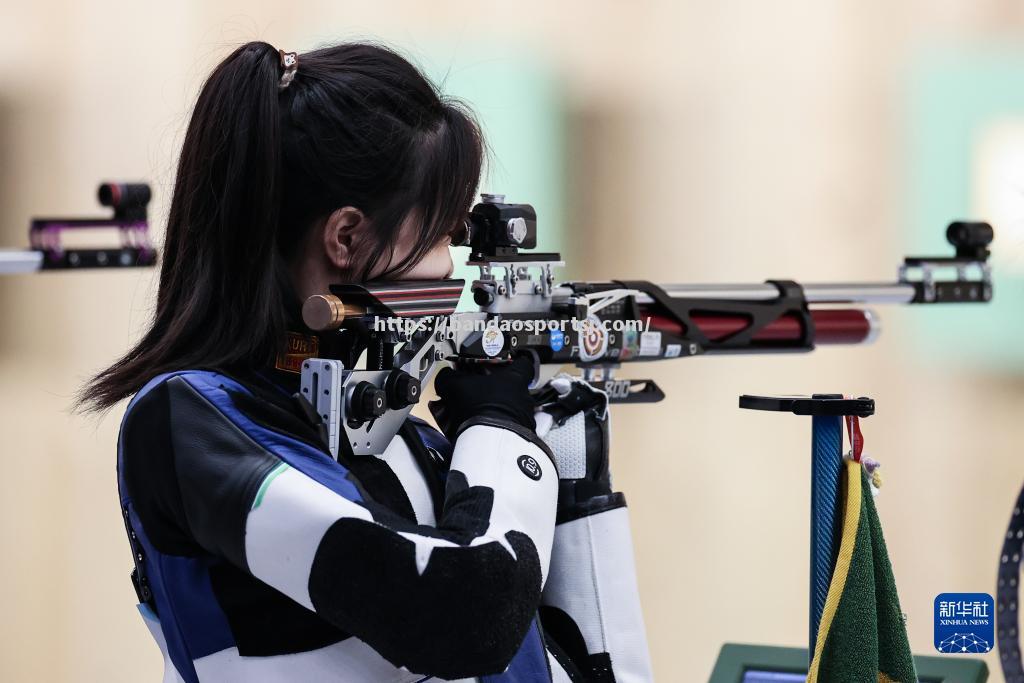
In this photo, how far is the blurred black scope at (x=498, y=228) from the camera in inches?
30.3

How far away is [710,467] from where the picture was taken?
1815 millimetres

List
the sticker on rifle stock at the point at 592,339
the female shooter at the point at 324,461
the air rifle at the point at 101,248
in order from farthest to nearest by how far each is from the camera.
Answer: the air rifle at the point at 101,248 → the sticker on rifle stock at the point at 592,339 → the female shooter at the point at 324,461

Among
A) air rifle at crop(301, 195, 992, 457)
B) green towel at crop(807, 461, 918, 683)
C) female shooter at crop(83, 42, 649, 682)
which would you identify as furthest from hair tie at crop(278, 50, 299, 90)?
green towel at crop(807, 461, 918, 683)

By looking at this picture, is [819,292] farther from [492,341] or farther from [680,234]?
[680,234]

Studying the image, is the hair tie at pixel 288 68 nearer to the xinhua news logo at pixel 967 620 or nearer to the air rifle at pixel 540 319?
the air rifle at pixel 540 319

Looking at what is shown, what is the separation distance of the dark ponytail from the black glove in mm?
91

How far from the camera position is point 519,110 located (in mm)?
1779

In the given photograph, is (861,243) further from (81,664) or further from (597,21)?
(81,664)

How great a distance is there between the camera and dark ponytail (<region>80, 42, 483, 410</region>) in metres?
0.62

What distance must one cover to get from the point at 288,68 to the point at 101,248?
0.69m

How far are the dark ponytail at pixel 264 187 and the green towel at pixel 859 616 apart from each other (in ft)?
0.96

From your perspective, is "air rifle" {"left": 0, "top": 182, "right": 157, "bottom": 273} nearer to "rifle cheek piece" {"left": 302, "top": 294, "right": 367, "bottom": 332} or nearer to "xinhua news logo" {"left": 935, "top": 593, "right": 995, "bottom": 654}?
"rifle cheek piece" {"left": 302, "top": 294, "right": 367, "bottom": 332}

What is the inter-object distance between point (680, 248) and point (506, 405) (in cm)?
117

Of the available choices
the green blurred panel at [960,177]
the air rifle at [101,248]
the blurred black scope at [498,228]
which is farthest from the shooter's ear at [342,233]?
the green blurred panel at [960,177]
